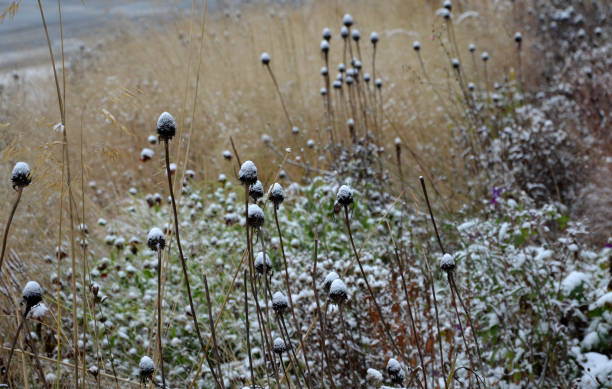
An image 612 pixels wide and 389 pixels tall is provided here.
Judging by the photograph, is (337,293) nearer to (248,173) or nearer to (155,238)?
(248,173)

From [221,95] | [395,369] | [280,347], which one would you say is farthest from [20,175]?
[221,95]

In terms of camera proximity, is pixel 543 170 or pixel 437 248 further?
pixel 543 170

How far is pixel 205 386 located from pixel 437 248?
4.99 ft

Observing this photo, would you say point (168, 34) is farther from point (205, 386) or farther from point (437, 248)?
point (205, 386)

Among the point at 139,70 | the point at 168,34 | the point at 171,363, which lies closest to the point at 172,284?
the point at 171,363

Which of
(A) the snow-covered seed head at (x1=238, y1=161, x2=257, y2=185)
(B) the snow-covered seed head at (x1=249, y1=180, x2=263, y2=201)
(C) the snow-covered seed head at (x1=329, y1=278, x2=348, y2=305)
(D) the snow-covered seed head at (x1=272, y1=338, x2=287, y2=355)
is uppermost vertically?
(A) the snow-covered seed head at (x1=238, y1=161, x2=257, y2=185)

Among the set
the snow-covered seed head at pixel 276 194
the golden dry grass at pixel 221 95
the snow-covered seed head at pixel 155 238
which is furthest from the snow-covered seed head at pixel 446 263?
the golden dry grass at pixel 221 95

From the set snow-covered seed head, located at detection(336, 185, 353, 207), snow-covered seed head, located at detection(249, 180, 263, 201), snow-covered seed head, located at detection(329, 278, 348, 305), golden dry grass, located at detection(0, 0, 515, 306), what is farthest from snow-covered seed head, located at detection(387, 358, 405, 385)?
golden dry grass, located at detection(0, 0, 515, 306)

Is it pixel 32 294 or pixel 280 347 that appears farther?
pixel 280 347

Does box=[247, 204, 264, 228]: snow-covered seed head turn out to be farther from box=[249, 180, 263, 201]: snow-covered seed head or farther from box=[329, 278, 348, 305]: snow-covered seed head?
box=[329, 278, 348, 305]: snow-covered seed head

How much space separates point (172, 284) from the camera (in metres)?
2.80

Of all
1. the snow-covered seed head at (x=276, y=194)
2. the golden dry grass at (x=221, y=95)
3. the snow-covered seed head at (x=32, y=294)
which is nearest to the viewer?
the snow-covered seed head at (x=32, y=294)

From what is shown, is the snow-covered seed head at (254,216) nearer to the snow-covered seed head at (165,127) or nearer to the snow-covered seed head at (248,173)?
the snow-covered seed head at (248,173)

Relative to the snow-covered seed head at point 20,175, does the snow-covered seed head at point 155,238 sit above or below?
below
